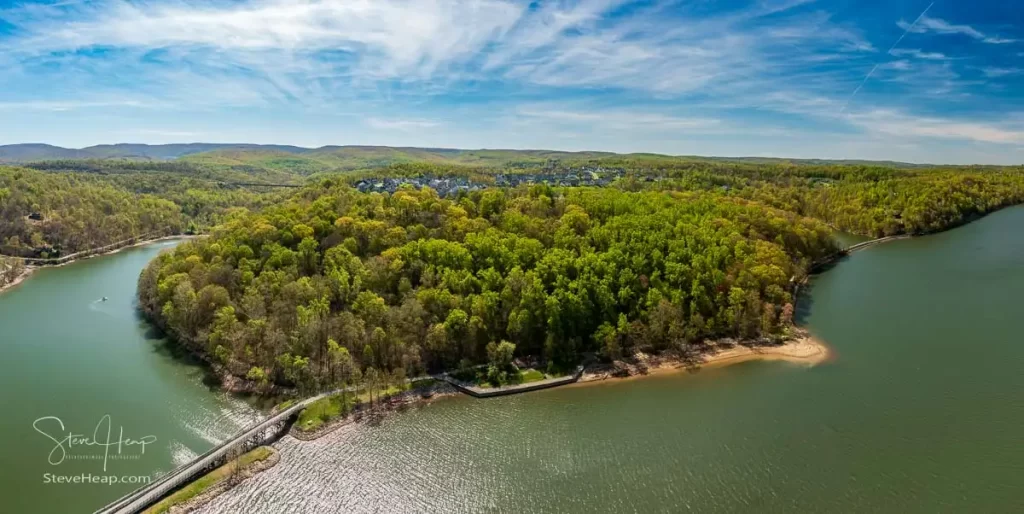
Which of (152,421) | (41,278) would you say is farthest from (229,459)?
(41,278)

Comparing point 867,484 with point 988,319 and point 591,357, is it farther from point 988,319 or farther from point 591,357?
A: point 988,319

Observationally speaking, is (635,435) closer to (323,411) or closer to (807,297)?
(323,411)

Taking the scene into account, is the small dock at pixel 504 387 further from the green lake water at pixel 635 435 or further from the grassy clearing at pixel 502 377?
the green lake water at pixel 635 435

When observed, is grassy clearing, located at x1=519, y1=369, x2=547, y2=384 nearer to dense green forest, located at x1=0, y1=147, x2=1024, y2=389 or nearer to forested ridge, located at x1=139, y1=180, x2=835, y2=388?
dense green forest, located at x1=0, y1=147, x2=1024, y2=389

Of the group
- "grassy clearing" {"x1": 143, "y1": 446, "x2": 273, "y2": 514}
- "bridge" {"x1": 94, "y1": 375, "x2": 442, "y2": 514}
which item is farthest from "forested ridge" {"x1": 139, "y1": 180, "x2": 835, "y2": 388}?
"grassy clearing" {"x1": 143, "y1": 446, "x2": 273, "y2": 514}

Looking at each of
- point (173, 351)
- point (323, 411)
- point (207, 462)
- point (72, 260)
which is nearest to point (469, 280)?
point (323, 411)
